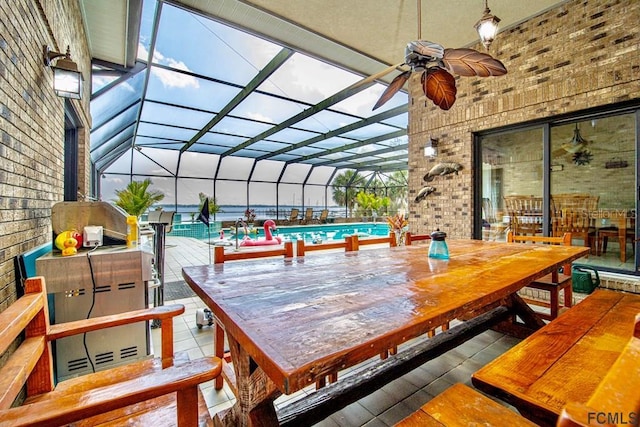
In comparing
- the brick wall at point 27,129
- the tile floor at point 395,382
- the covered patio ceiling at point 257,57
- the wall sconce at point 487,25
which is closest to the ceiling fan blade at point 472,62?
the covered patio ceiling at point 257,57

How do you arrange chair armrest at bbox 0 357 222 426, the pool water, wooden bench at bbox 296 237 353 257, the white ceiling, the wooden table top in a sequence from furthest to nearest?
the pool water → the white ceiling → wooden bench at bbox 296 237 353 257 → the wooden table top → chair armrest at bbox 0 357 222 426

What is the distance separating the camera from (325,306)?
113 centimetres

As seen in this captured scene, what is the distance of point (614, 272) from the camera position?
340 centimetres

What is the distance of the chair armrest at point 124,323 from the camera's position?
1259 mm

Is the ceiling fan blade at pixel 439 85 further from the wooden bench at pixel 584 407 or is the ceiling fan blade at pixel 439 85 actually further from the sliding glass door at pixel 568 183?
the sliding glass door at pixel 568 183

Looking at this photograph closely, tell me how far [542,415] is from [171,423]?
1279 millimetres

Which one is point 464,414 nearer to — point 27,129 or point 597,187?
point 27,129

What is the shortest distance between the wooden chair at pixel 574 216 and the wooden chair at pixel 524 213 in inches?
6.8

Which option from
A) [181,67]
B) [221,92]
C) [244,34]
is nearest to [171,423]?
[244,34]

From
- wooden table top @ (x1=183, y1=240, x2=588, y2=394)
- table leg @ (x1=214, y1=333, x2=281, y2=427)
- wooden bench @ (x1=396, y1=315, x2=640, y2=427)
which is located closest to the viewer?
wooden bench @ (x1=396, y1=315, x2=640, y2=427)

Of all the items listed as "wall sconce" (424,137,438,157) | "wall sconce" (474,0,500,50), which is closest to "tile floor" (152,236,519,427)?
"wall sconce" (474,0,500,50)

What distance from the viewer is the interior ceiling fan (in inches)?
80.7

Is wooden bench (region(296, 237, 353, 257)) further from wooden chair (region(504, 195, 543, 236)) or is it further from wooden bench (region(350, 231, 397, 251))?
wooden chair (region(504, 195, 543, 236))

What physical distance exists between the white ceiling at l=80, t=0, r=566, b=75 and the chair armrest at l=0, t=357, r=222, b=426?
3971mm
